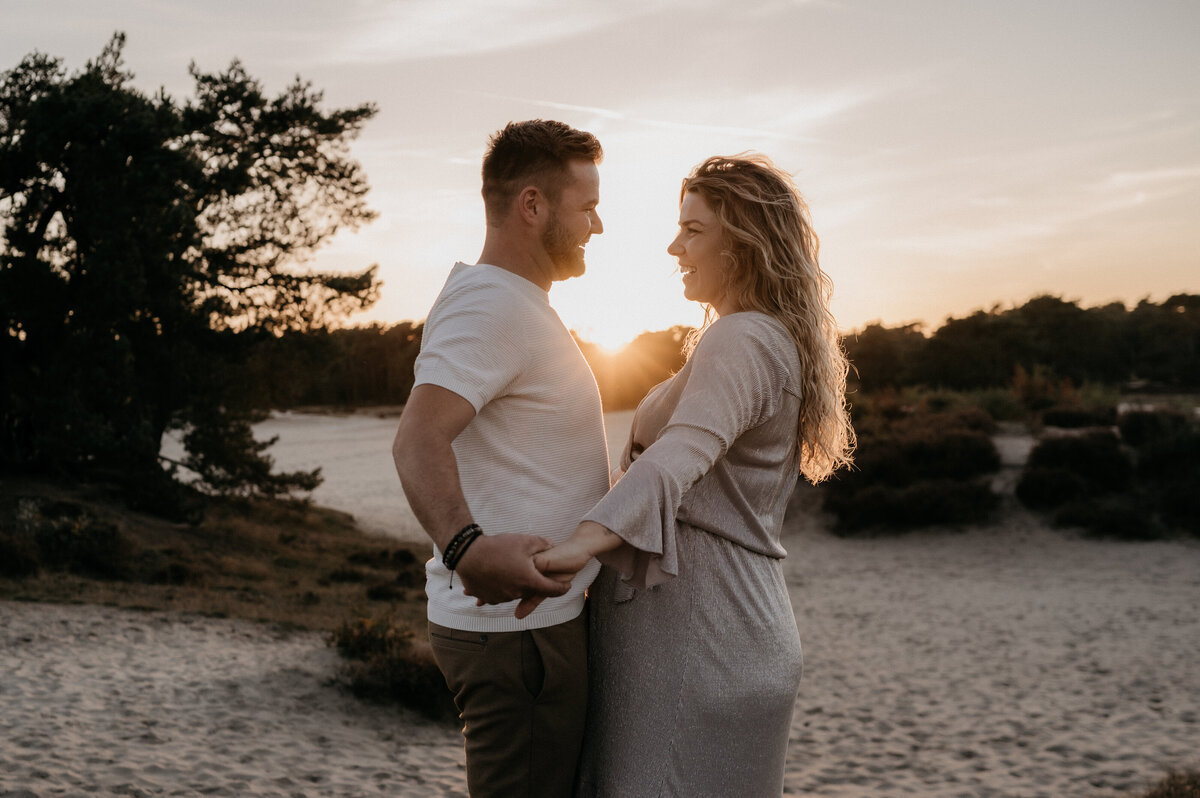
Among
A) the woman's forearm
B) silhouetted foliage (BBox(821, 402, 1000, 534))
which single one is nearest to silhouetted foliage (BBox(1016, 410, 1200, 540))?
silhouetted foliage (BBox(821, 402, 1000, 534))

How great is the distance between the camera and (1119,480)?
17547mm

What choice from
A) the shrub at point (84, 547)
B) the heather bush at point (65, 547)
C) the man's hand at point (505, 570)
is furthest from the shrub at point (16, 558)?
the man's hand at point (505, 570)

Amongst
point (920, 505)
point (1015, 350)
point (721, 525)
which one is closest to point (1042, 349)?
point (1015, 350)

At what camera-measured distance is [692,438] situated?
1865 mm

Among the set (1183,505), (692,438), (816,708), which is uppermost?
(692,438)

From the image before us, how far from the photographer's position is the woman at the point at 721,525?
1900mm

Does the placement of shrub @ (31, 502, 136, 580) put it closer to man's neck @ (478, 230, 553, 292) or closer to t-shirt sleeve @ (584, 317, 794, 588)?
man's neck @ (478, 230, 553, 292)

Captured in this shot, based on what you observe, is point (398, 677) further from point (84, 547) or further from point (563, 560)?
point (563, 560)

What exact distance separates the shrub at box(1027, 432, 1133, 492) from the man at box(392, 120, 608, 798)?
18.3 metres

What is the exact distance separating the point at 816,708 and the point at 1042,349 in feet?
118

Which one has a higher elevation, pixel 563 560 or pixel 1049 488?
pixel 563 560

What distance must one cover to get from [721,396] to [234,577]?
12.9 meters

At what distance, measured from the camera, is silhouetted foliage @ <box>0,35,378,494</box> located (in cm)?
1331

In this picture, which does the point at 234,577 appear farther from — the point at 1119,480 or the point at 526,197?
the point at 1119,480
